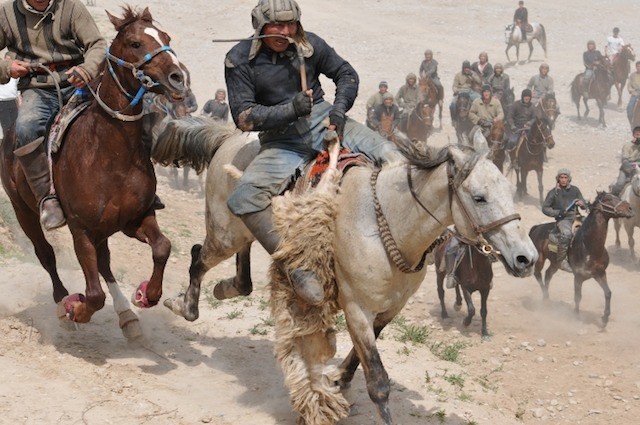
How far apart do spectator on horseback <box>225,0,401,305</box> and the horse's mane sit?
0.33 m

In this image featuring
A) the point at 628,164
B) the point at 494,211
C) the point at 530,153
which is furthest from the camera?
the point at 530,153

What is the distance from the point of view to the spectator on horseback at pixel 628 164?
58.0ft

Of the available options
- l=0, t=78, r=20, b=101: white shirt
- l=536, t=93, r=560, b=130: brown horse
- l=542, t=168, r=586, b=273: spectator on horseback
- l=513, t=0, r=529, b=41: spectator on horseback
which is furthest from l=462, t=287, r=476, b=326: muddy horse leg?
l=513, t=0, r=529, b=41: spectator on horseback

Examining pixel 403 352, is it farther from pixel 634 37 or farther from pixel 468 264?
pixel 634 37

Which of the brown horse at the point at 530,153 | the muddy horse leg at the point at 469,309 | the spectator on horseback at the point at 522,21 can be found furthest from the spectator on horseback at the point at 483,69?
the muddy horse leg at the point at 469,309

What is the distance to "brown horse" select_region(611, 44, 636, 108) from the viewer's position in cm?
2868

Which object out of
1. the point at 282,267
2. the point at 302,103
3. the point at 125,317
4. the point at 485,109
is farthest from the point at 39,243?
the point at 485,109

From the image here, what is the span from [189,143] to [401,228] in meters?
2.58

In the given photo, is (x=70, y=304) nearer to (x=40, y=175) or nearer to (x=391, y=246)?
(x=40, y=175)

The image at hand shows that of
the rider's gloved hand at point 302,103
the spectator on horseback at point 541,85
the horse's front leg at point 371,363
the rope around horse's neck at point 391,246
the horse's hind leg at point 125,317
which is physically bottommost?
the spectator on horseback at point 541,85

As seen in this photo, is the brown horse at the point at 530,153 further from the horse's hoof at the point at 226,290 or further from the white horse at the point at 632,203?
the horse's hoof at the point at 226,290

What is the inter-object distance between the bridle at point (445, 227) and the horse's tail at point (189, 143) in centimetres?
195

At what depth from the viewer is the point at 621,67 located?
28906 millimetres

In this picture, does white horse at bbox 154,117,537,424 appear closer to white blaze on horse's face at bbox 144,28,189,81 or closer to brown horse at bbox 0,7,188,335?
white blaze on horse's face at bbox 144,28,189,81
